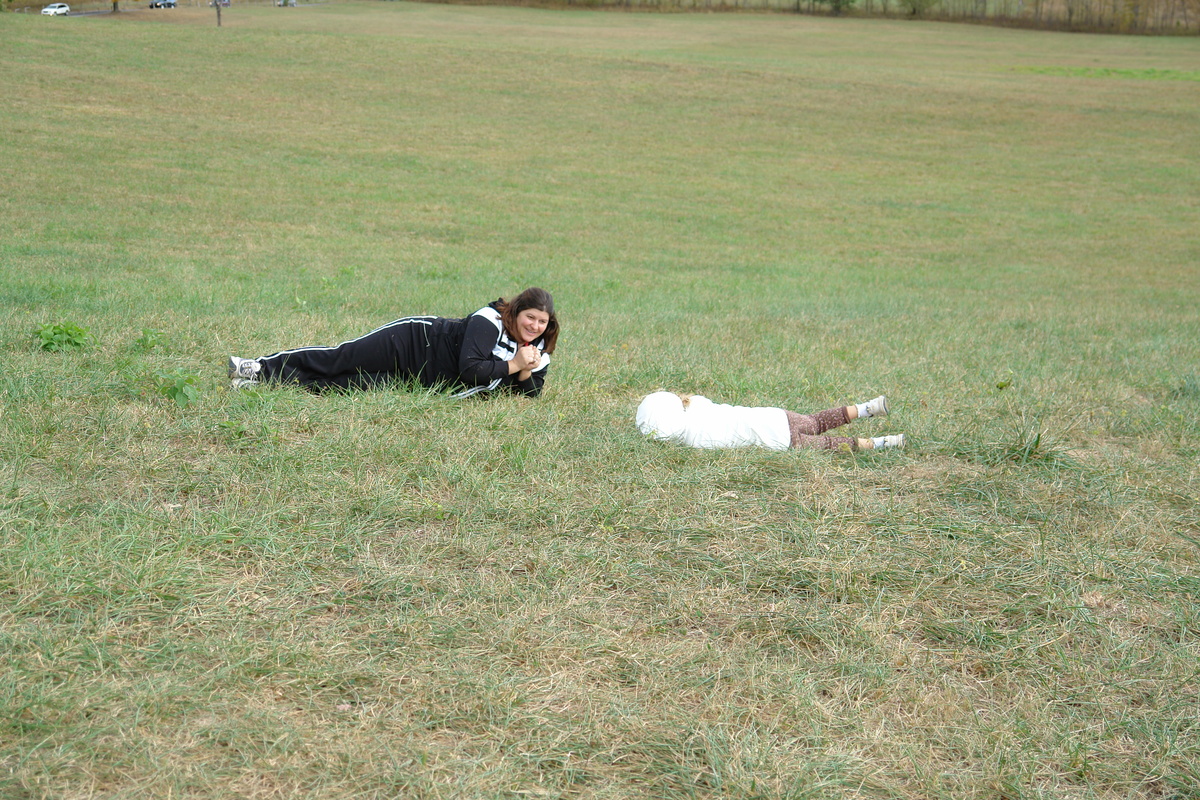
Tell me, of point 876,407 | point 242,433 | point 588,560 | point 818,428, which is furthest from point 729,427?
point 242,433

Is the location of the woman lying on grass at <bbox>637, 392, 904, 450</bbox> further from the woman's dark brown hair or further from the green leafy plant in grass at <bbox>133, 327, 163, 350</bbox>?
the green leafy plant in grass at <bbox>133, 327, 163, 350</bbox>

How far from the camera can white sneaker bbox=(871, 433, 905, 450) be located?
16.2 ft

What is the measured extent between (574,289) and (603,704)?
10.4 m

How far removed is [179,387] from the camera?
189 inches

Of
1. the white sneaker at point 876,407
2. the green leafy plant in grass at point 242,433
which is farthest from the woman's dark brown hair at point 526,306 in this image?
the white sneaker at point 876,407

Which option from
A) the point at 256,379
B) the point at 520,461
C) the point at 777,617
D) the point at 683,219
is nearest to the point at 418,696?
the point at 777,617

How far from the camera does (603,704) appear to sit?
274cm

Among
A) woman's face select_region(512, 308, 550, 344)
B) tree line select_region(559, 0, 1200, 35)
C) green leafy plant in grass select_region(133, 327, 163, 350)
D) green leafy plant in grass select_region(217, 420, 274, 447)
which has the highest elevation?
tree line select_region(559, 0, 1200, 35)

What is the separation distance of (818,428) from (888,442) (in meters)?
0.40

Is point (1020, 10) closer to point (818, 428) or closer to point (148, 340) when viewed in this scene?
point (818, 428)

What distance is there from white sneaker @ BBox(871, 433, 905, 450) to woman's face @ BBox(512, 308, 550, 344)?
2.00 meters

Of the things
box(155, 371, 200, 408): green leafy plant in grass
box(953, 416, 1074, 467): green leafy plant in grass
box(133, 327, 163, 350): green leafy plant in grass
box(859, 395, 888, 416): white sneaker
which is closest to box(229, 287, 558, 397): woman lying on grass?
box(155, 371, 200, 408): green leafy plant in grass

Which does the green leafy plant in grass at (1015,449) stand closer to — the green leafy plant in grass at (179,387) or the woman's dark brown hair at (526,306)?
the woman's dark brown hair at (526,306)

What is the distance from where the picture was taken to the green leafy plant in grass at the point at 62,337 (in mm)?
5835
